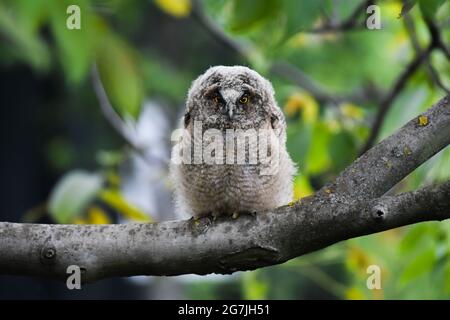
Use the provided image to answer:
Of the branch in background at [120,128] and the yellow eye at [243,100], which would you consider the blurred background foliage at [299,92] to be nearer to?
the branch in background at [120,128]

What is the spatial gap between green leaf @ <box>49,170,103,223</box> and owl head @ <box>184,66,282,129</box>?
1010 mm

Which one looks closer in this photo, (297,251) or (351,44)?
(297,251)

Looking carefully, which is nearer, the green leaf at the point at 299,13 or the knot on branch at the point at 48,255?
the green leaf at the point at 299,13

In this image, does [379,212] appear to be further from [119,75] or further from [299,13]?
[119,75]

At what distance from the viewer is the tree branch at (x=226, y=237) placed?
7.04 feet

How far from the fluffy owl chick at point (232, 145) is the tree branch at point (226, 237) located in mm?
441

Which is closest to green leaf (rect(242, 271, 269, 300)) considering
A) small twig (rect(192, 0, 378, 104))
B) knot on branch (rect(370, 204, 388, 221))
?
small twig (rect(192, 0, 378, 104))

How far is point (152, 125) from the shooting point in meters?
9.72

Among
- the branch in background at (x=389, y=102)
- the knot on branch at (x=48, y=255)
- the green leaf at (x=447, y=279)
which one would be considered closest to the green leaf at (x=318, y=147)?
the branch in background at (x=389, y=102)

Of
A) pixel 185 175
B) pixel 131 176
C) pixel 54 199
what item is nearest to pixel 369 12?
pixel 185 175

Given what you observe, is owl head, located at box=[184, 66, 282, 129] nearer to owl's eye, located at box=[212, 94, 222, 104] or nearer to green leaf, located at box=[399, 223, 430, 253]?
owl's eye, located at box=[212, 94, 222, 104]

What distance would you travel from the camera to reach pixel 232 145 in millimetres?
2693
